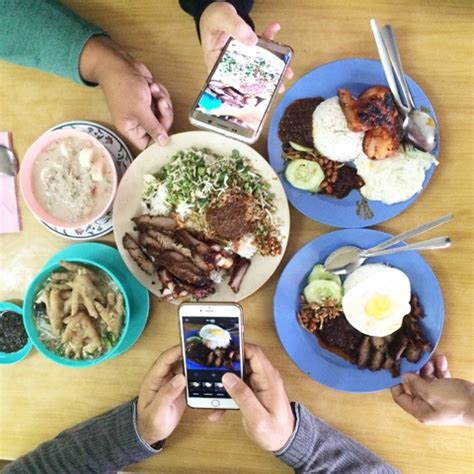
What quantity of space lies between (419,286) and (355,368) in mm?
282

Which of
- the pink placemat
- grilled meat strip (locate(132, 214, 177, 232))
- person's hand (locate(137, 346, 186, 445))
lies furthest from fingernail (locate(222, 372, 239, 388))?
the pink placemat

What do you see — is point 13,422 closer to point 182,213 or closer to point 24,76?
point 182,213

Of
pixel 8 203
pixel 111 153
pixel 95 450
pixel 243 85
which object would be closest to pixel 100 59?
pixel 111 153

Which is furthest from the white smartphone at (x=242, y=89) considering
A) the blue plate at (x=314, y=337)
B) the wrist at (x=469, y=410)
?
the wrist at (x=469, y=410)

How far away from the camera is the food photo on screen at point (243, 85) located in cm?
134

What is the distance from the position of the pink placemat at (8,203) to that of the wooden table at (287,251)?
22 mm

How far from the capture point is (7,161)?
150 centimetres

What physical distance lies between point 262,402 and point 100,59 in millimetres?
1001

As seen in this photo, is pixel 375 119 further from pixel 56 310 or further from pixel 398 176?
pixel 56 310

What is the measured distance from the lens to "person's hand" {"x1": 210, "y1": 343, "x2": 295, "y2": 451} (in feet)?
4.22

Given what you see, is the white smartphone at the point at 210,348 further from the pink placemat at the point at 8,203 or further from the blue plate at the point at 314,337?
the pink placemat at the point at 8,203

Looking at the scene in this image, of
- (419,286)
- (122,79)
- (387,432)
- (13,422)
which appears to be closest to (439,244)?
(419,286)

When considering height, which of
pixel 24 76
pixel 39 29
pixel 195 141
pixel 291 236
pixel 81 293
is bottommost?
pixel 81 293

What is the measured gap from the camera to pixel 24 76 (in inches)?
59.8
